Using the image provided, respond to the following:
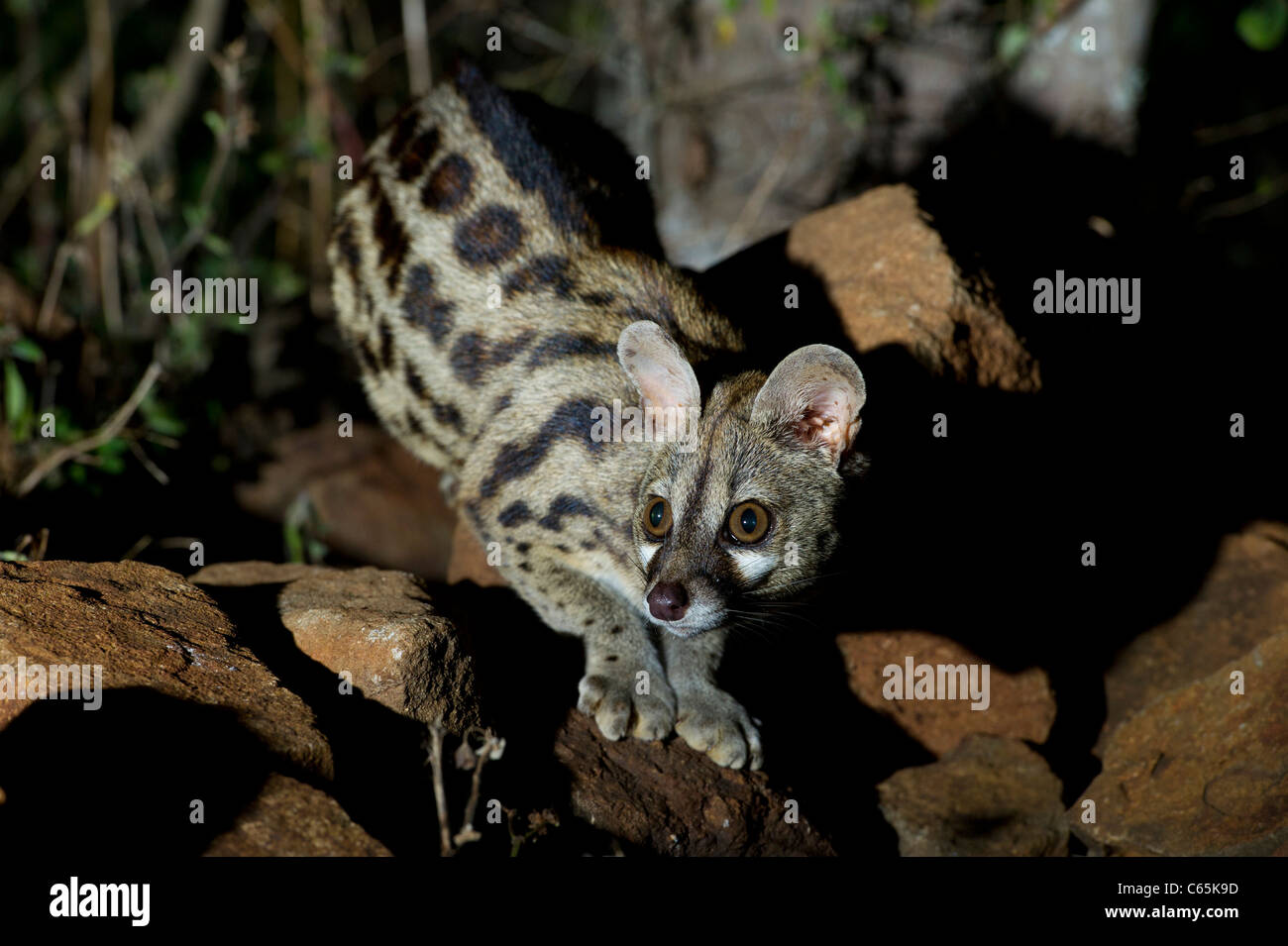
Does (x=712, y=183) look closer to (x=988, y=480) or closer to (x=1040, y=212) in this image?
(x=1040, y=212)

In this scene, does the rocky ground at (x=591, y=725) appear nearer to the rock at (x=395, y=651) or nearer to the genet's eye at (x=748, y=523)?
the rock at (x=395, y=651)

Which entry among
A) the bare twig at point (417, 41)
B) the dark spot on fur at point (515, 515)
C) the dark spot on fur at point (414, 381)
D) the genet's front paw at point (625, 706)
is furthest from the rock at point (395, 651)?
the bare twig at point (417, 41)

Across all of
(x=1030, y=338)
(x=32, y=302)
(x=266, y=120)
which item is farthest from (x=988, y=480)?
(x=266, y=120)

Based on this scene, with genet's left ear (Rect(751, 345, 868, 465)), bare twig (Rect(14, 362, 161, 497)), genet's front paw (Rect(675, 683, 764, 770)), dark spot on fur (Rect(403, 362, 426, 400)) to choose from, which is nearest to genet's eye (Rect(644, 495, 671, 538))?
genet's left ear (Rect(751, 345, 868, 465))

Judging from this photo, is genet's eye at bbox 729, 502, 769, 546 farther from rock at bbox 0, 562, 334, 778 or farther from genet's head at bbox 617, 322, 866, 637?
rock at bbox 0, 562, 334, 778

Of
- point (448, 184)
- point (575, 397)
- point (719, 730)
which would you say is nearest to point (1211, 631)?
point (719, 730)

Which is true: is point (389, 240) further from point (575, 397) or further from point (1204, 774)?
point (1204, 774)
